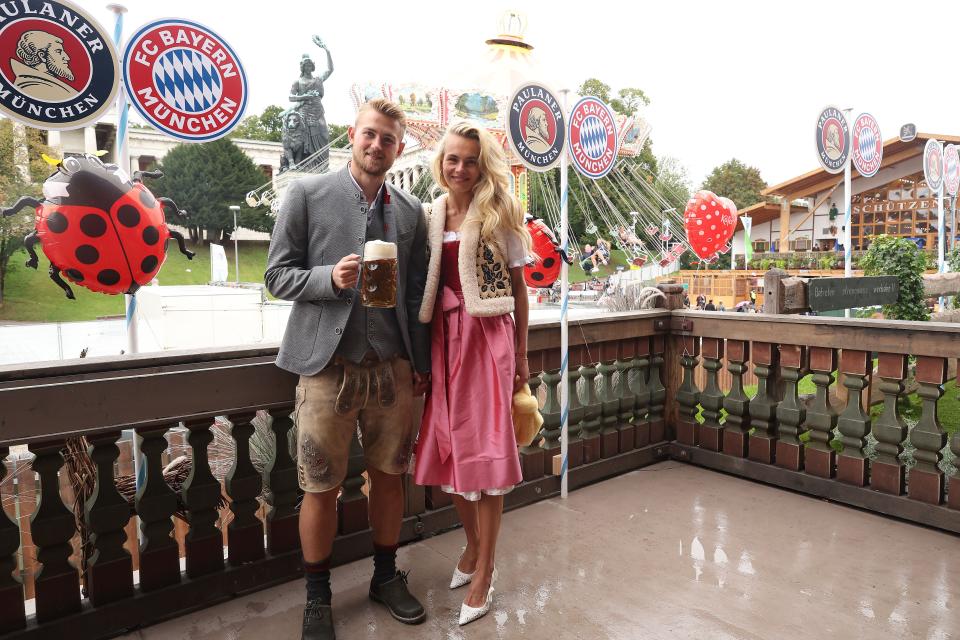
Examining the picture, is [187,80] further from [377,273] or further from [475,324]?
[475,324]

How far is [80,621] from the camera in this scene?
190cm

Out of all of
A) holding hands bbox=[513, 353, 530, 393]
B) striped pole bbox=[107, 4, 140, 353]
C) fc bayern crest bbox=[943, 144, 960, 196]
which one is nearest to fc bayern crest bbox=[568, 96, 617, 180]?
holding hands bbox=[513, 353, 530, 393]

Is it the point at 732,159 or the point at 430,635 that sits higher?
the point at 732,159

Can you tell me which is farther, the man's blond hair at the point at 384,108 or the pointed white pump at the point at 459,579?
the pointed white pump at the point at 459,579

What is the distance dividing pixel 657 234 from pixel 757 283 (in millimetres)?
6692

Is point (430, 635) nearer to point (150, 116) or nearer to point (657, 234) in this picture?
point (150, 116)

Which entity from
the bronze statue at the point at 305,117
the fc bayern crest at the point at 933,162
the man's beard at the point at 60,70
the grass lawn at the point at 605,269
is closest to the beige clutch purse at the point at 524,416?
the man's beard at the point at 60,70

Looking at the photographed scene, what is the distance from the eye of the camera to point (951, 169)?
883 centimetres

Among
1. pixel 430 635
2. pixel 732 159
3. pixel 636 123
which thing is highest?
pixel 732 159

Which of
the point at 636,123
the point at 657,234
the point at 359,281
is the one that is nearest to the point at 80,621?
the point at 359,281

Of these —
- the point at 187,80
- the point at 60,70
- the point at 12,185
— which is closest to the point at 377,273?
the point at 60,70

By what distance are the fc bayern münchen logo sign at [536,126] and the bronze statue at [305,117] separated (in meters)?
14.1

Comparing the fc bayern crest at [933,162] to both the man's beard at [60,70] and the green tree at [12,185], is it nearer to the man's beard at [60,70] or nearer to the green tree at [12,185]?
the man's beard at [60,70]

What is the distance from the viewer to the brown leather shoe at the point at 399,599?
6.69ft
